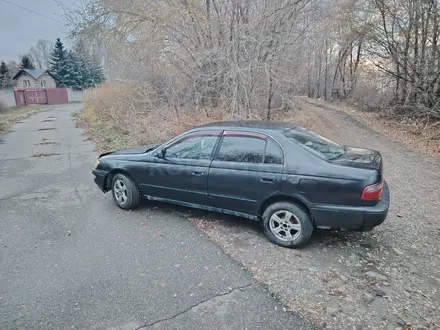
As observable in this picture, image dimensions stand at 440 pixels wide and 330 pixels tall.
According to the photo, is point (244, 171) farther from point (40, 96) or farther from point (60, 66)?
point (60, 66)

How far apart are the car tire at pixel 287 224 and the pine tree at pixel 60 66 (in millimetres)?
53663

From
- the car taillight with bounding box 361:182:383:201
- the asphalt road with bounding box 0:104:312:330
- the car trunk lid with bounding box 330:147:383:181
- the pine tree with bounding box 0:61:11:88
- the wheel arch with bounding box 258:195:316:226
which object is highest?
the pine tree with bounding box 0:61:11:88

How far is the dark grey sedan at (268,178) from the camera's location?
132 inches

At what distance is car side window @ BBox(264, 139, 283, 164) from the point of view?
3695 millimetres

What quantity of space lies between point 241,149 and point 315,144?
1.03m

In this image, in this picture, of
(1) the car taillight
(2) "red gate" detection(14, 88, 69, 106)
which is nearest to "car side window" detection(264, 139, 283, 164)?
(1) the car taillight

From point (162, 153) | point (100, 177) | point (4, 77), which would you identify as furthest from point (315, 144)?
point (4, 77)

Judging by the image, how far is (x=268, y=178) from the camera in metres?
3.69

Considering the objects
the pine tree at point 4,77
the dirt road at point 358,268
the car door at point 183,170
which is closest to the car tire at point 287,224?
the dirt road at point 358,268

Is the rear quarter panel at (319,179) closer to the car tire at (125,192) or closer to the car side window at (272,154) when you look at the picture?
the car side window at (272,154)

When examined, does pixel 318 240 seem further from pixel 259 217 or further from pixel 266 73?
pixel 266 73

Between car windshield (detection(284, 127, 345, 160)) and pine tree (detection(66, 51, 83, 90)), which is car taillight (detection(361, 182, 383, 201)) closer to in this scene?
car windshield (detection(284, 127, 345, 160))

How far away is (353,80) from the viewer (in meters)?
22.2

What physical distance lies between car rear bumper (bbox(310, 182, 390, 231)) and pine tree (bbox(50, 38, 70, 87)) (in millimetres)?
54150
